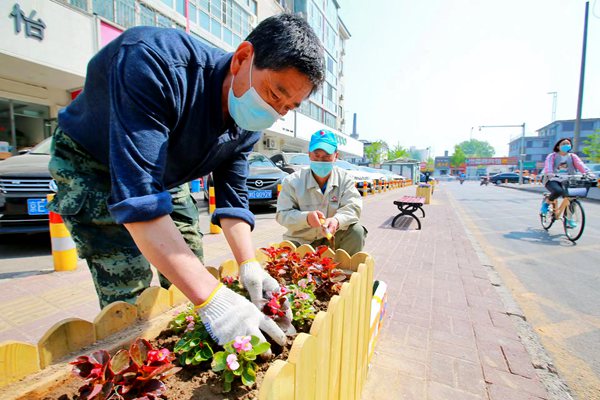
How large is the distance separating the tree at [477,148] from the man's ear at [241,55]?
115 metres

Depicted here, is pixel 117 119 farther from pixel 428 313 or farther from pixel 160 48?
pixel 428 313

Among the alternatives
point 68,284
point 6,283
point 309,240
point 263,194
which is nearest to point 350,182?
point 309,240

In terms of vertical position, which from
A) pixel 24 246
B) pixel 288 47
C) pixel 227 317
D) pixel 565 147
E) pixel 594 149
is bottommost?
pixel 24 246

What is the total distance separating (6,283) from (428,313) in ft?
12.6

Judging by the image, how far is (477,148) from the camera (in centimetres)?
Result: 10256

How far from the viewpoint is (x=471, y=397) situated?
1.66 m

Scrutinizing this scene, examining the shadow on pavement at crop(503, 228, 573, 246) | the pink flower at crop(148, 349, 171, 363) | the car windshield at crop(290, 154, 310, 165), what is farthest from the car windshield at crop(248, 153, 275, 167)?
the pink flower at crop(148, 349, 171, 363)

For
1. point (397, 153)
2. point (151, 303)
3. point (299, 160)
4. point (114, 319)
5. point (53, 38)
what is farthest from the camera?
point (397, 153)

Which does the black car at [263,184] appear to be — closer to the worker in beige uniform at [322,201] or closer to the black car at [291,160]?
the black car at [291,160]

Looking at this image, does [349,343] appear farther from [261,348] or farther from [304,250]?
[304,250]

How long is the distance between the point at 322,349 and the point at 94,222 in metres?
1.04

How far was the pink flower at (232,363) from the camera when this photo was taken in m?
0.77

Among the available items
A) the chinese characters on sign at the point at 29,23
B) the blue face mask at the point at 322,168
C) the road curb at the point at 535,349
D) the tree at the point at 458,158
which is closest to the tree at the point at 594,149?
the road curb at the point at 535,349

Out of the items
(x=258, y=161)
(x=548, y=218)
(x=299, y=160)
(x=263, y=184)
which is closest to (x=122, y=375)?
(x=263, y=184)
